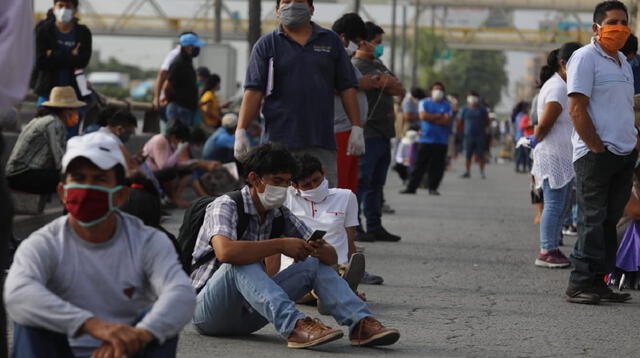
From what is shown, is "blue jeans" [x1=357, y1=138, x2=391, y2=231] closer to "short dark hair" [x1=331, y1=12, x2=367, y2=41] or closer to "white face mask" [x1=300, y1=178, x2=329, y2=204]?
"short dark hair" [x1=331, y1=12, x2=367, y2=41]

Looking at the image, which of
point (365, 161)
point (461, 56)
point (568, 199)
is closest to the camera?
point (568, 199)

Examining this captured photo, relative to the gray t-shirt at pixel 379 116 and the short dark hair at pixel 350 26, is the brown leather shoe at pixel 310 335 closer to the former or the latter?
the short dark hair at pixel 350 26

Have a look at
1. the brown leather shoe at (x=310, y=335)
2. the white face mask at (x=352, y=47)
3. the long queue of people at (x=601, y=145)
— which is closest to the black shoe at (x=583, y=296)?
the long queue of people at (x=601, y=145)

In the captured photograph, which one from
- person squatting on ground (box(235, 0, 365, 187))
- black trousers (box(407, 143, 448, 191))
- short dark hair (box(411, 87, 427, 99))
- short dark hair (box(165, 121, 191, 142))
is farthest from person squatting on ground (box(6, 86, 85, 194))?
short dark hair (box(411, 87, 427, 99))

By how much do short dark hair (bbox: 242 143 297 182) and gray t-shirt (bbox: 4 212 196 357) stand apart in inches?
89.3

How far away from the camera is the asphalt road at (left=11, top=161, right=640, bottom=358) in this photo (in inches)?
278

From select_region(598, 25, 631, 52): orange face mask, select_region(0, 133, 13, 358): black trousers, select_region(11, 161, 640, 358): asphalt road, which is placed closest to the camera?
select_region(0, 133, 13, 358): black trousers

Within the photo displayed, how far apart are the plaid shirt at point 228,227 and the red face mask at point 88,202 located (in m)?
2.35

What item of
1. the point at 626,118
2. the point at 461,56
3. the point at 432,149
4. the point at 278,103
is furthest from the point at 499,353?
the point at 461,56

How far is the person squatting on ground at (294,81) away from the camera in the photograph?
29.8 ft

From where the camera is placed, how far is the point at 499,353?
23.0ft

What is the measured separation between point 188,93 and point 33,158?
21.1 ft

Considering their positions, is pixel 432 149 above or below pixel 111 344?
below

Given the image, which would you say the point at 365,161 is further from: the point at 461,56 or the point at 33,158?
the point at 461,56
